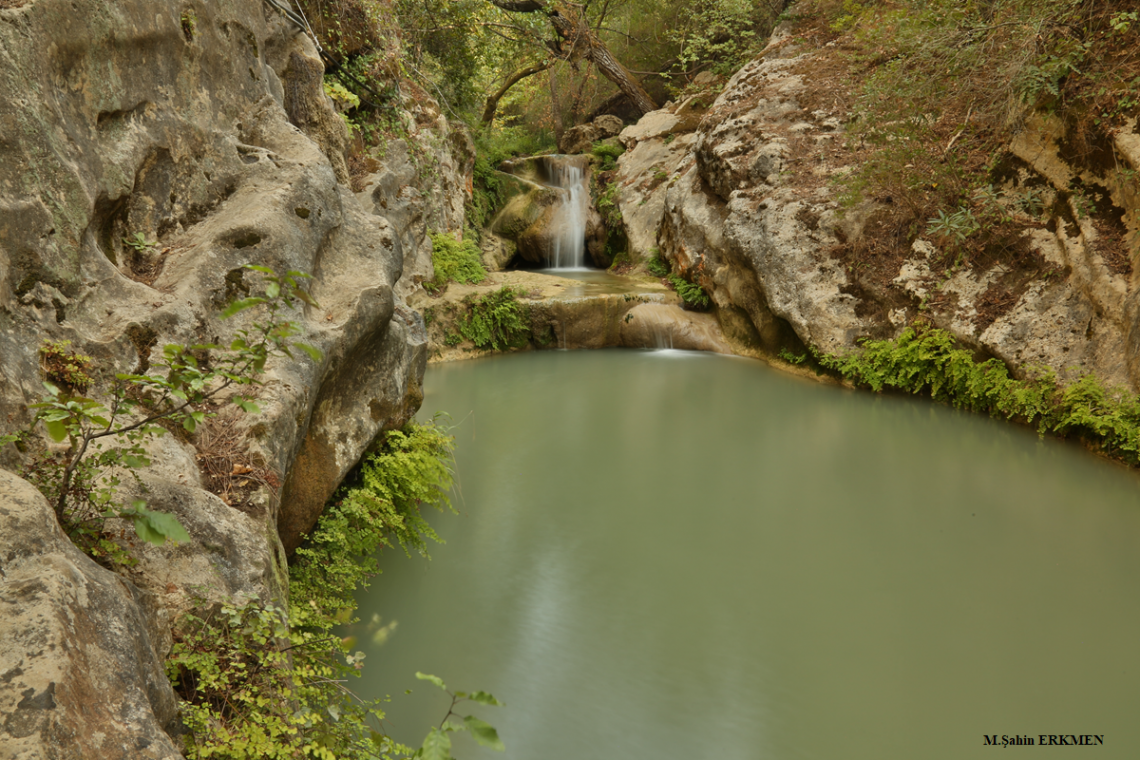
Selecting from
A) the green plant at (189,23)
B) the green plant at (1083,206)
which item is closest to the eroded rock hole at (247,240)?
the green plant at (189,23)

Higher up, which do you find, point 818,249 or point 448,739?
point 818,249

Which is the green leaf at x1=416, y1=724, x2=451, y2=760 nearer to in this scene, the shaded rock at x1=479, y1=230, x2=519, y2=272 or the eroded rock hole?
the eroded rock hole

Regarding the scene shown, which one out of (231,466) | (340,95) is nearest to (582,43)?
(340,95)

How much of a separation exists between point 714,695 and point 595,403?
17.5 ft

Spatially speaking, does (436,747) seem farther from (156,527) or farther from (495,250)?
(495,250)

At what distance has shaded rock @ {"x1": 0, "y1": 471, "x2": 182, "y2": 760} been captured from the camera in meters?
1.47

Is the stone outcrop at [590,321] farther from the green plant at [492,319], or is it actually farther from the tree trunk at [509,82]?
the tree trunk at [509,82]

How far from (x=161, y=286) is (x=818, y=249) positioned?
8.66 meters

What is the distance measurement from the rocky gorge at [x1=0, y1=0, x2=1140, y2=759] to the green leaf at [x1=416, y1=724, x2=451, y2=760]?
0.77 meters

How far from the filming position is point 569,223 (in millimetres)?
16203

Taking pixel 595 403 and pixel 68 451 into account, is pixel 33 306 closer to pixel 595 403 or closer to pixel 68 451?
pixel 68 451

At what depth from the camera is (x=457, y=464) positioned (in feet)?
21.5

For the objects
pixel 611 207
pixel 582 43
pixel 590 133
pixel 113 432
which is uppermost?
pixel 582 43

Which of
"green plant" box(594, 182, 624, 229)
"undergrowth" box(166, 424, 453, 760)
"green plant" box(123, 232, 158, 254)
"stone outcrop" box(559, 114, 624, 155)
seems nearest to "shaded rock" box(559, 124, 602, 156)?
"stone outcrop" box(559, 114, 624, 155)
